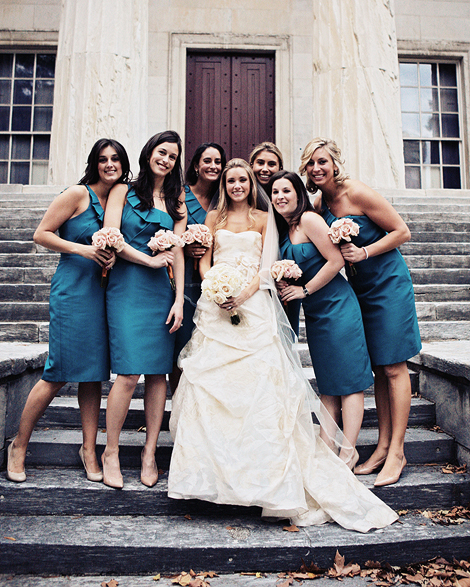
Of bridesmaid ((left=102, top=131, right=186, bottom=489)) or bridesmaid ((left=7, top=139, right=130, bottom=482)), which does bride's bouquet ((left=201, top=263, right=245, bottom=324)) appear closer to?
bridesmaid ((left=102, top=131, right=186, bottom=489))

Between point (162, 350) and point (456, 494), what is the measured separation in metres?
2.03

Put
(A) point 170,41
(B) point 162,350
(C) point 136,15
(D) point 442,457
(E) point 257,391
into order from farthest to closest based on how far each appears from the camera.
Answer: (A) point 170,41 → (C) point 136,15 → (D) point 442,457 → (B) point 162,350 → (E) point 257,391

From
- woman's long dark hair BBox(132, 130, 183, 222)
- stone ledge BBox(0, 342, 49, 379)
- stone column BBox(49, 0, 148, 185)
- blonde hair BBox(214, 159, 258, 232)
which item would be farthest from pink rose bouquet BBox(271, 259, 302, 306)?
stone column BBox(49, 0, 148, 185)

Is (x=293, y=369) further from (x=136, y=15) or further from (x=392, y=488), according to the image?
(x=136, y=15)

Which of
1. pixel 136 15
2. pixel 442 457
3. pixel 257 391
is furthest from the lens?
pixel 136 15

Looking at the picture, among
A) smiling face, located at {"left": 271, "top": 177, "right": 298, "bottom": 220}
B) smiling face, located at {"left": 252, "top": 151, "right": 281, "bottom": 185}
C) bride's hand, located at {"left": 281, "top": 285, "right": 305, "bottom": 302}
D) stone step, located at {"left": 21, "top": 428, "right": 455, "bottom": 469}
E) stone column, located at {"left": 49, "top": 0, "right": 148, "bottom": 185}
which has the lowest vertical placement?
stone step, located at {"left": 21, "top": 428, "right": 455, "bottom": 469}

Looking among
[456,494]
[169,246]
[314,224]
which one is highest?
[314,224]

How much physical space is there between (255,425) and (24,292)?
3.47 metres

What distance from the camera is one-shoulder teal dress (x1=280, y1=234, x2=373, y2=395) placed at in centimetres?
283

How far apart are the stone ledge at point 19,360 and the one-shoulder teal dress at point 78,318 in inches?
12.7

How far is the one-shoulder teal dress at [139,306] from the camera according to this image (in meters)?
2.69

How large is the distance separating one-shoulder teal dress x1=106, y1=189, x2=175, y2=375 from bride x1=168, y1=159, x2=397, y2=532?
0.20m

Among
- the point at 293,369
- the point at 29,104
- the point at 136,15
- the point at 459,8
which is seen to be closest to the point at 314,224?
the point at 293,369

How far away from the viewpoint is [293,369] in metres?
2.82
